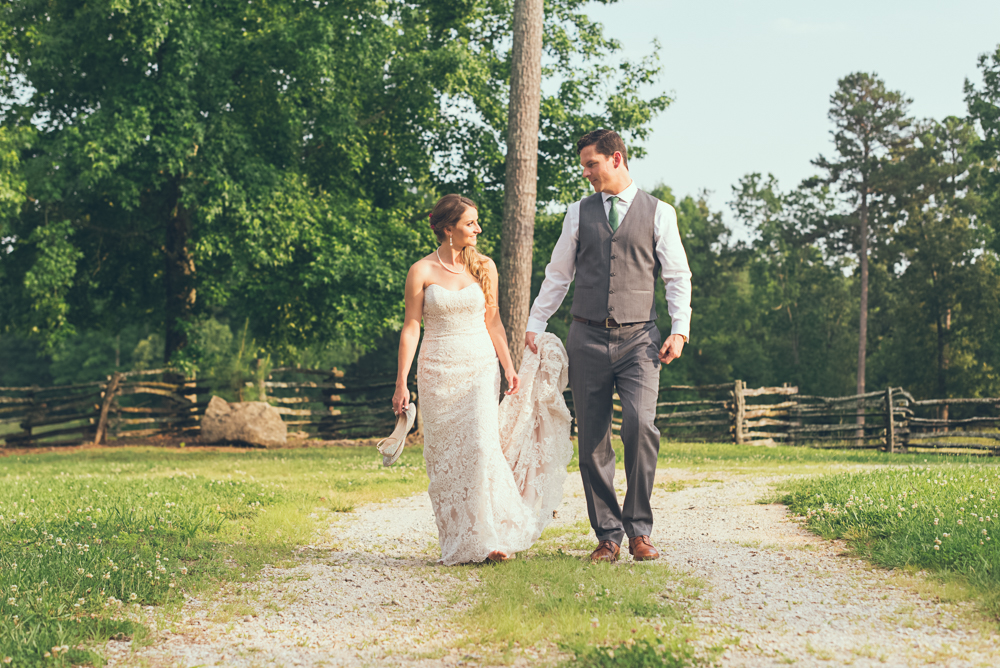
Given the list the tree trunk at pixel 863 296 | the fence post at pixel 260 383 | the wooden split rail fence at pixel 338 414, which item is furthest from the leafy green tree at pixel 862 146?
the fence post at pixel 260 383

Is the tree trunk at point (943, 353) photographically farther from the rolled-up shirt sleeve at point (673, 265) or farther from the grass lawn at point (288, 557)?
the rolled-up shirt sleeve at point (673, 265)

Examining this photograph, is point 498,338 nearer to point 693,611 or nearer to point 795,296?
point 693,611

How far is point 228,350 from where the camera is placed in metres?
19.0

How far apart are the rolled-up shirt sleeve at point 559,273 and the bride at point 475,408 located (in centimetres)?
16

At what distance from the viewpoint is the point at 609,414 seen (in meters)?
4.53

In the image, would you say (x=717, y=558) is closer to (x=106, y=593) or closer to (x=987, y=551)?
(x=987, y=551)

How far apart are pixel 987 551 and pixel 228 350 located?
17.5 metres

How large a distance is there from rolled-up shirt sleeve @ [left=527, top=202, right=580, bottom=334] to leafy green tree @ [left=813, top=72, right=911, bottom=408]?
35.0 metres

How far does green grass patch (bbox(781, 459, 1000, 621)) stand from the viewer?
12.0 feet

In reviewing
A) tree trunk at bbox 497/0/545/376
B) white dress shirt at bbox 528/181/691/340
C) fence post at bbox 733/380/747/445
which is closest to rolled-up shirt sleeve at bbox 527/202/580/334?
white dress shirt at bbox 528/181/691/340

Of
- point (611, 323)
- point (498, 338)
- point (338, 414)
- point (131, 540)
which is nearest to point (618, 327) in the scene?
point (611, 323)

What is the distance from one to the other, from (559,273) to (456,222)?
659mm

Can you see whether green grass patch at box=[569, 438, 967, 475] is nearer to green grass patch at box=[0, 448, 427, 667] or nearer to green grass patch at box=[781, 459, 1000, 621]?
green grass patch at box=[781, 459, 1000, 621]

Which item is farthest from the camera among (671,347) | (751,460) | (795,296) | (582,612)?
(795,296)
